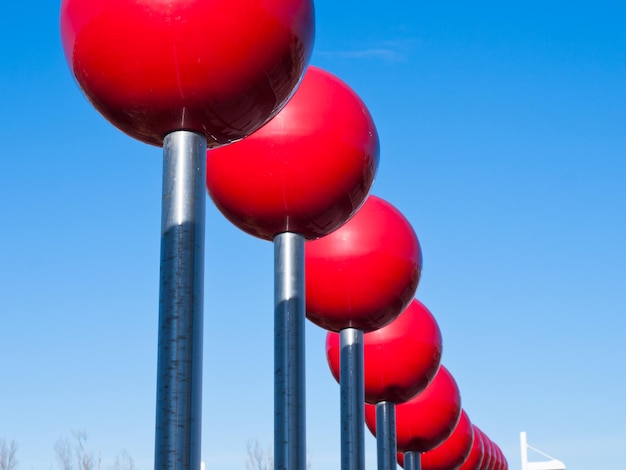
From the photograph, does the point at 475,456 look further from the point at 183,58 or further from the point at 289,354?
the point at 183,58

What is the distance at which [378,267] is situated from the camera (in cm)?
893

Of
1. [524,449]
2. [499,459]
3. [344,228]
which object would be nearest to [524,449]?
[524,449]

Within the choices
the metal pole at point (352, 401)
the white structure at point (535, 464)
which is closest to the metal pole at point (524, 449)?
the white structure at point (535, 464)

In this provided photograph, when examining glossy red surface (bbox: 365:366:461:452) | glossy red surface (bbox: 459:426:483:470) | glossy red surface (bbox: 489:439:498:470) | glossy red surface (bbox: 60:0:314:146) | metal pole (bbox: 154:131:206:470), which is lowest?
metal pole (bbox: 154:131:206:470)

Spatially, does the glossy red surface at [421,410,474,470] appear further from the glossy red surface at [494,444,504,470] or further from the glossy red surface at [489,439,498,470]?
the glossy red surface at [494,444,504,470]

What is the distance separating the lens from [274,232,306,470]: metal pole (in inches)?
279

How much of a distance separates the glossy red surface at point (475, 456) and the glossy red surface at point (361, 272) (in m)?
11.0

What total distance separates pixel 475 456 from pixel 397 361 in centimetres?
969

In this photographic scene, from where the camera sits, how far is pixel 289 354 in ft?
24.0

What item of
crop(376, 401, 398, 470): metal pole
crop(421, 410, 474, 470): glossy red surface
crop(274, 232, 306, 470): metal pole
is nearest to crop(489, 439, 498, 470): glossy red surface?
crop(421, 410, 474, 470): glossy red surface

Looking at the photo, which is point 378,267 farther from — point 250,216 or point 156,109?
point 156,109

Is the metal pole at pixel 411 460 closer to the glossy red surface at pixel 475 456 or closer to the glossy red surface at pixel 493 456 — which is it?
the glossy red surface at pixel 475 456

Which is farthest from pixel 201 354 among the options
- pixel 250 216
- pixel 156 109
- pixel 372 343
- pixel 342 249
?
pixel 372 343

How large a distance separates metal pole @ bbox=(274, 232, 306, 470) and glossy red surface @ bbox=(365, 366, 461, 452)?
5439mm
